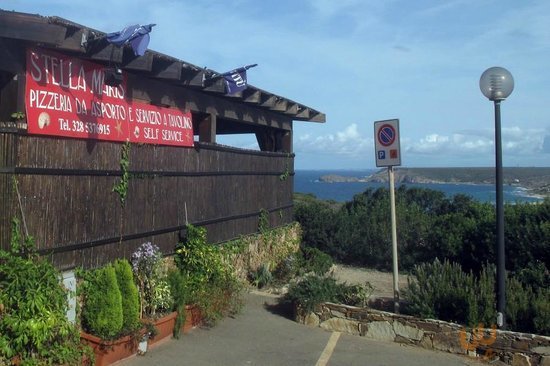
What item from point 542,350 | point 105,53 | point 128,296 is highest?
point 105,53

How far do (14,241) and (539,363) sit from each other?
6.35 m

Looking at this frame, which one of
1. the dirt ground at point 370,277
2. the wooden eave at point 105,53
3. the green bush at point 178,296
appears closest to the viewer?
the wooden eave at point 105,53

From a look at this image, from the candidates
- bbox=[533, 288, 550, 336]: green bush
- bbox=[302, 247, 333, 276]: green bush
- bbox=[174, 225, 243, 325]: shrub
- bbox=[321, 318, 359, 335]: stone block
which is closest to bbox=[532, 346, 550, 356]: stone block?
bbox=[533, 288, 550, 336]: green bush

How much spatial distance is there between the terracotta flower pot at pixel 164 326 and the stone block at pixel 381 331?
291 centimetres

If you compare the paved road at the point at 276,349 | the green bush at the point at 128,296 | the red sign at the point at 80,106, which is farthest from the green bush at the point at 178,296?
the red sign at the point at 80,106

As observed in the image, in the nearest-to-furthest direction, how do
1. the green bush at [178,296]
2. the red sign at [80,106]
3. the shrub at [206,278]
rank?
1. the red sign at [80,106]
2. the green bush at [178,296]
3. the shrub at [206,278]

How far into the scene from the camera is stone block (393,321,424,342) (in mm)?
8648

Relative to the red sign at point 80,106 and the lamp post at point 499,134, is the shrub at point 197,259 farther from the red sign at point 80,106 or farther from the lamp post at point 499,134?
the lamp post at point 499,134

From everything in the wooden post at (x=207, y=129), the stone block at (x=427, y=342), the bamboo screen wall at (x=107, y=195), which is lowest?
the stone block at (x=427, y=342)

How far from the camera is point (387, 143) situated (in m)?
9.77

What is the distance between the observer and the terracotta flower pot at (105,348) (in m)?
6.65

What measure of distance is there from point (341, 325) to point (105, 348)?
3.86 meters

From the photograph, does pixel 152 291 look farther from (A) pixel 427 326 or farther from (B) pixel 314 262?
(B) pixel 314 262

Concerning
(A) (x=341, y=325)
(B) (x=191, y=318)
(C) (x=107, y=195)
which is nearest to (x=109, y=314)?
(C) (x=107, y=195)
